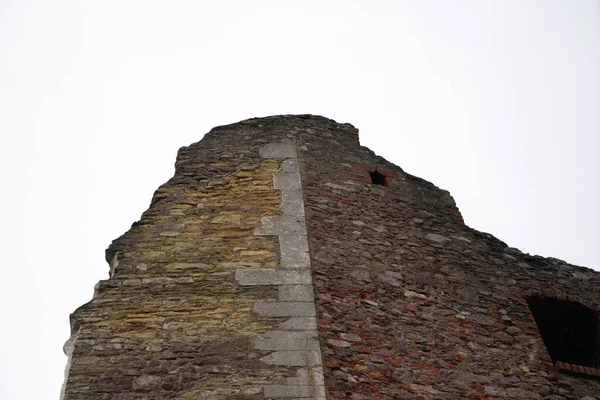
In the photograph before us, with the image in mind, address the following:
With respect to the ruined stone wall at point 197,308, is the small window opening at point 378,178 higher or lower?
higher

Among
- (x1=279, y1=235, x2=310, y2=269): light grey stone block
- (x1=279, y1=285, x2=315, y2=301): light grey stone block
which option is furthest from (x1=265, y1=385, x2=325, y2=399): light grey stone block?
(x1=279, y1=235, x2=310, y2=269): light grey stone block

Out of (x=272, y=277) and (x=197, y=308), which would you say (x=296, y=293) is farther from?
(x=197, y=308)

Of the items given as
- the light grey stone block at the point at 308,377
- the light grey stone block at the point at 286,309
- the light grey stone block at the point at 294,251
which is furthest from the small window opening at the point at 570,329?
the light grey stone block at the point at 308,377

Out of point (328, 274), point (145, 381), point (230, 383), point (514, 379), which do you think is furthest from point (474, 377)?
point (145, 381)

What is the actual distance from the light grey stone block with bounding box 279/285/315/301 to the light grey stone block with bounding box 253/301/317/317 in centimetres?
4

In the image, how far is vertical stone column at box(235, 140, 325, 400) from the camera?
5.23 m

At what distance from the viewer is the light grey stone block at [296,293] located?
19.2ft

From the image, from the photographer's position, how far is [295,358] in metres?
5.39

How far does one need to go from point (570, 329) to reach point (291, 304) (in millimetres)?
2878

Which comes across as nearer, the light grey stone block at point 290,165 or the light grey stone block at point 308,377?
the light grey stone block at point 308,377

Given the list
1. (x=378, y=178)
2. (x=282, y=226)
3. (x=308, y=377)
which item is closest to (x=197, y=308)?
(x=308, y=377)

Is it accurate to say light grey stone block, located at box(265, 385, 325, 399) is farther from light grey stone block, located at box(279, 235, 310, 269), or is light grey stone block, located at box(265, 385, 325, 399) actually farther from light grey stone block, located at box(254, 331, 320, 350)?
light grey stone block, located at box(279, 235, 310, 269)

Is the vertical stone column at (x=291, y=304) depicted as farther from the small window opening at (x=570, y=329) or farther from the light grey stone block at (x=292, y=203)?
the small window opening at (x=570, y=329)

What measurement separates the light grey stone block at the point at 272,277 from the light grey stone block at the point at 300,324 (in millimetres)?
379
